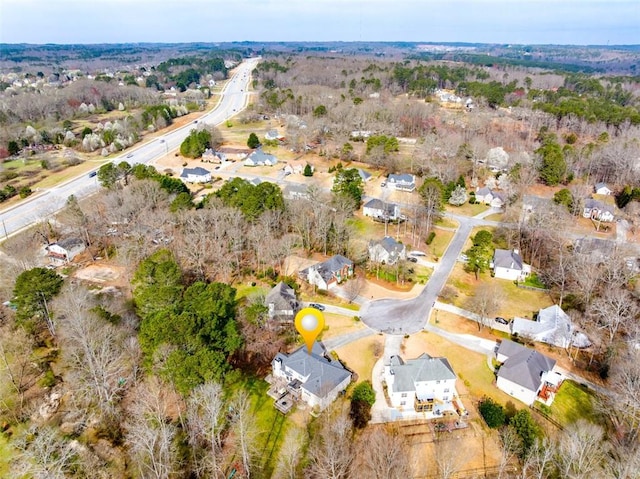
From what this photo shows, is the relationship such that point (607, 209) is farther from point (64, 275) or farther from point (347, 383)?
point (64, 275)

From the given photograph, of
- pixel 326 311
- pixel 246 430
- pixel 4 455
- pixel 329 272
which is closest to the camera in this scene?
pixel 246 430

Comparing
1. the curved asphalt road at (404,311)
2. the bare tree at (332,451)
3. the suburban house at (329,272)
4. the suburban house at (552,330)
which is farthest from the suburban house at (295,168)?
the bare tree at (332,451)

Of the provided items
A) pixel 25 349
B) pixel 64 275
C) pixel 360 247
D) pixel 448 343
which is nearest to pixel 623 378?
pixel 448 343

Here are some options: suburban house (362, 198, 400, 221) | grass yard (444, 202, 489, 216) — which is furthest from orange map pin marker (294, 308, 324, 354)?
grass yard (444, 202, 489, 216)

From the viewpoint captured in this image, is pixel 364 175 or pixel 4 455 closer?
pixel 4 455

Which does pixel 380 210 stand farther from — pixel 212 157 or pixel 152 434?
pixel 152 434

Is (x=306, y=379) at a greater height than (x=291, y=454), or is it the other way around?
(x=291, y=454)

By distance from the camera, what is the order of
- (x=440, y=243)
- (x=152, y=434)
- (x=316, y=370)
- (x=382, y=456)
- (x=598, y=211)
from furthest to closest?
(x=598, y=211), (x=440, y=243), (x=316, y=370), (x=382, y=456), (x=152, y=434)

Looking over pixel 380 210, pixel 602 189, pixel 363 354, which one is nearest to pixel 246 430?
pixel 363 354
